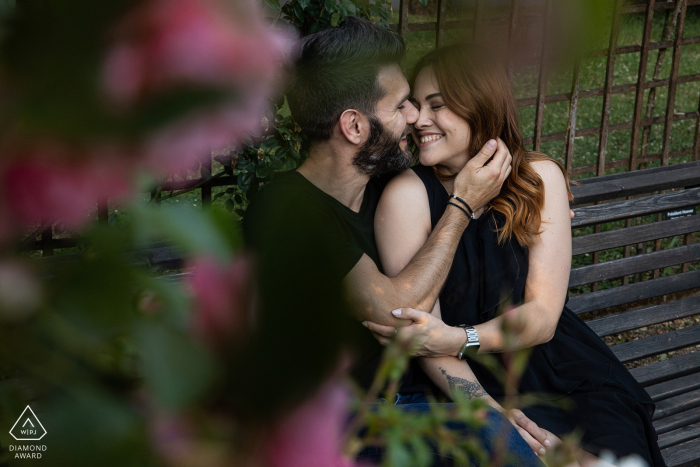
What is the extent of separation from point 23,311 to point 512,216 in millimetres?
2154

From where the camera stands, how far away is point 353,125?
2.32 m

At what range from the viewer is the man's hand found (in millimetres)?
2254

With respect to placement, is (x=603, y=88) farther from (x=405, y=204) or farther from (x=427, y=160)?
(x=405, y=204)

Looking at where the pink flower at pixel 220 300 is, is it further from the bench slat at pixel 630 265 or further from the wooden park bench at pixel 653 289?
the bench slat at pixel 630 265

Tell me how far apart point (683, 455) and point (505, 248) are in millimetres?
1173

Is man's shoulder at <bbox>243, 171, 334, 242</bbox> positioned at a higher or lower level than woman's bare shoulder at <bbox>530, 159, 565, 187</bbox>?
higher

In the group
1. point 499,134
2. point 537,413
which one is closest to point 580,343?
point 537,413

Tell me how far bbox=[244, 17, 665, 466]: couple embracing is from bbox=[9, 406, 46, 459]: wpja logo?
69.9 inches

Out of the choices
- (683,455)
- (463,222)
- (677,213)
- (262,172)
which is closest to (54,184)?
(463,222)

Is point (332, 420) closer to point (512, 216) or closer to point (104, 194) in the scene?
point (104, 194)

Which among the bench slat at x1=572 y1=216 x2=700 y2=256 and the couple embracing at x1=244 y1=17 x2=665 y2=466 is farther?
the bench slat at x1=572 y1=216 x2=700 y2=256

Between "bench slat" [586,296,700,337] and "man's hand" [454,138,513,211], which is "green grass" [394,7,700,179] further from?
"bench slat" [586,296,700,337]

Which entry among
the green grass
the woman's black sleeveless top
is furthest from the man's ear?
the green grass

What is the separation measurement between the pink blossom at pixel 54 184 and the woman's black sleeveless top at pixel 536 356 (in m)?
2.01
